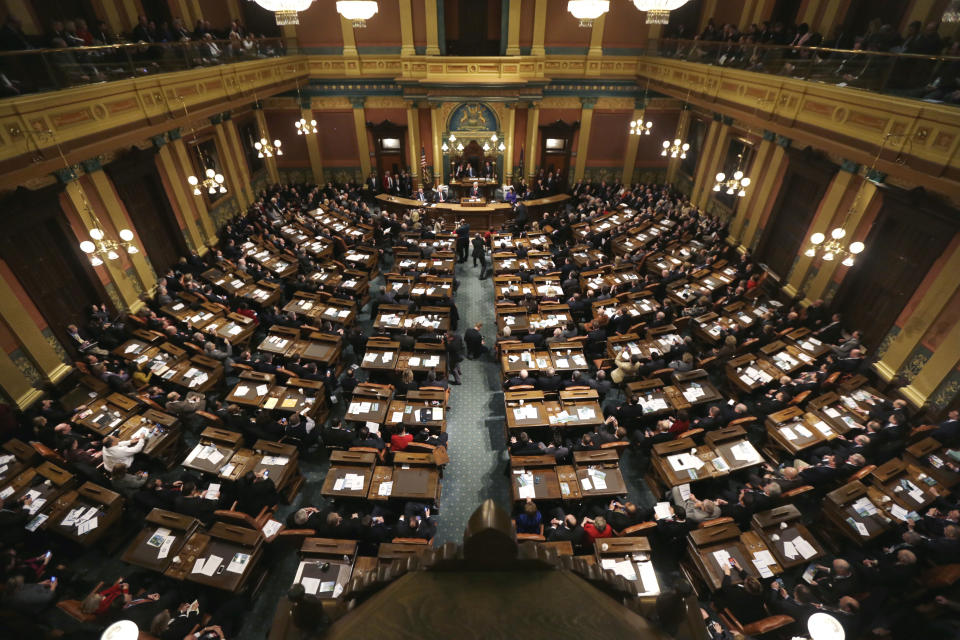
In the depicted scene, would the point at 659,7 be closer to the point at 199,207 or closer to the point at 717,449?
the point at 717,449

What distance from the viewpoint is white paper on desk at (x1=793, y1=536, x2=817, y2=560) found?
6340 mm

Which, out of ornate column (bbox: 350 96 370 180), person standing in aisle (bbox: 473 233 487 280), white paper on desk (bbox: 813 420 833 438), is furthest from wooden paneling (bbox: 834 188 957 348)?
ornate column (bbox: 350 96 370 180)

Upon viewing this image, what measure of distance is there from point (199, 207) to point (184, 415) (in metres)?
8.58

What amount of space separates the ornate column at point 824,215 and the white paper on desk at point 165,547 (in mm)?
14854

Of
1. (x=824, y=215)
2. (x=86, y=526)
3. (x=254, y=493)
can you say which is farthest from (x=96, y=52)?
(x=824, y=215)

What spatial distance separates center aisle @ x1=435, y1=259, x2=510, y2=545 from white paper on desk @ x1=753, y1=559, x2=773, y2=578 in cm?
390

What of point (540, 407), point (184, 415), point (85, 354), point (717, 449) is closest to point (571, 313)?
point (540, 407)

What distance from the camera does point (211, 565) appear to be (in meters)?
6.16

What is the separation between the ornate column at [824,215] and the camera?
1062 cm

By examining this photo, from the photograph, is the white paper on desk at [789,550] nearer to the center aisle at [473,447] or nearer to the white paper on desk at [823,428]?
the white paper on desk at [823,428]

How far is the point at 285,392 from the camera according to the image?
9.18m

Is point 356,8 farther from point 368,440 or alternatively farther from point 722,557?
point 722,557

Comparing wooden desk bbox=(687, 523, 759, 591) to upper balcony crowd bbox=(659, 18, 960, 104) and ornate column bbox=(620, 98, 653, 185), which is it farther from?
ornate column bbox=(620, 98, 653, 185)

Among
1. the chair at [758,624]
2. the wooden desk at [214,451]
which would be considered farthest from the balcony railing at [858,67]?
the wooden desk at [214,451]
